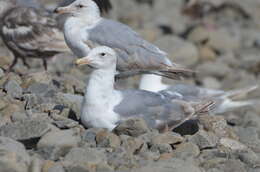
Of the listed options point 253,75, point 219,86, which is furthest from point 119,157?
point 253,75

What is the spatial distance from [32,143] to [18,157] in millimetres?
718

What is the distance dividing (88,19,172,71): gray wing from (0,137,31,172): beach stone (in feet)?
8.45

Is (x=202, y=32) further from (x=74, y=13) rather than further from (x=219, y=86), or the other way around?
(x=74, y=13)

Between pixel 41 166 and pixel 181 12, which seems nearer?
pixel 41 166

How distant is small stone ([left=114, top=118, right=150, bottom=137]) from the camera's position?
293 inches

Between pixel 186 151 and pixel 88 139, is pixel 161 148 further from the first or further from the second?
pixel 88 139

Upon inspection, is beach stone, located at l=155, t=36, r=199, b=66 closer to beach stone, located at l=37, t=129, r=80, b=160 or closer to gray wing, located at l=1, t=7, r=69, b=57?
gray wing, located at l=1, t=7, r=69, b=57

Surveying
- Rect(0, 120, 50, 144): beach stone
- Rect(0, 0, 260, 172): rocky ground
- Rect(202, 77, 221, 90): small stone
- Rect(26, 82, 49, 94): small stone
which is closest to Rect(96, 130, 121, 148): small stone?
Rect(0, 0, 260, 172): rocky ground

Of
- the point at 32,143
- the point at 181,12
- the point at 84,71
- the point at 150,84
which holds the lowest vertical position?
the point at 181,12

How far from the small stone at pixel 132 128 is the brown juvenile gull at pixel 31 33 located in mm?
3597

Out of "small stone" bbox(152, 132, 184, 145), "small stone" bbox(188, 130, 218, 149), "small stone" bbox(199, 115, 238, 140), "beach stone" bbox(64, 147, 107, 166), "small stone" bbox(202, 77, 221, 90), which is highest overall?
"beach stone" bbox(64, 147, 107, 166)

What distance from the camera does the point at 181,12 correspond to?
20.6 metres

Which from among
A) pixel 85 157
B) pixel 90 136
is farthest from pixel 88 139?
pixel 85 157

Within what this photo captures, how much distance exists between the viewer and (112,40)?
9.02 metres
